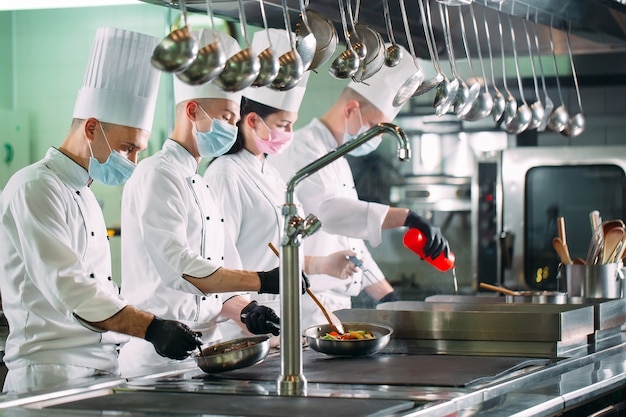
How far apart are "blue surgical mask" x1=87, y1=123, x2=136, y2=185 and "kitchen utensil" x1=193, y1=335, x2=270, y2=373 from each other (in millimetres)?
594

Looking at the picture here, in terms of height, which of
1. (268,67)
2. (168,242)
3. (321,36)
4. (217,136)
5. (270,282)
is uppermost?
(321,36)

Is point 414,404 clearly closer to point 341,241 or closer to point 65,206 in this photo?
point 65,206

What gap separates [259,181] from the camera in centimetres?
368

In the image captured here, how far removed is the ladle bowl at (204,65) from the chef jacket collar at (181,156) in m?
1.03

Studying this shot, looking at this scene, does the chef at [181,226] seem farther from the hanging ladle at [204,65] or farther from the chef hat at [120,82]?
the hanging ladle at [204,65]

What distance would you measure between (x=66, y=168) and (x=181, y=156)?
17.8 inches

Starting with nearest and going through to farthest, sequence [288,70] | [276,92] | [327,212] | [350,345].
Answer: [288,70], [350,345], [276,92], [327,212]

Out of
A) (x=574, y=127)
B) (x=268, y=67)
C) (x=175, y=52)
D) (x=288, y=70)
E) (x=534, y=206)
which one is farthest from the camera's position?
(x=534, y=206)

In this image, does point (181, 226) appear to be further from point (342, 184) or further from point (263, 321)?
point (342, 184)

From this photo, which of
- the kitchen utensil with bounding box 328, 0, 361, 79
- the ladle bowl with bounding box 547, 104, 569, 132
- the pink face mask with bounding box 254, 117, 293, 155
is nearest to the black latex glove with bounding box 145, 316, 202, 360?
the kitchen utensil with bounding box 328, 0, 361, 79

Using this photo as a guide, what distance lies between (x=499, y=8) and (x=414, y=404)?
6.80 ft

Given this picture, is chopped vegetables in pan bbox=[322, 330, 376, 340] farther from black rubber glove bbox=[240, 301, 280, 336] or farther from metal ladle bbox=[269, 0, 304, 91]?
metal ladle bbox=[269, 0, 304, 91]

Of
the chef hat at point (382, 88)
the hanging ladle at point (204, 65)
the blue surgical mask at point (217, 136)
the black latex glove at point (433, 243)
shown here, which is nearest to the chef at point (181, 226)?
the blue surgical mask at point (217, 136)

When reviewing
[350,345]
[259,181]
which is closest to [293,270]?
[350,345]
